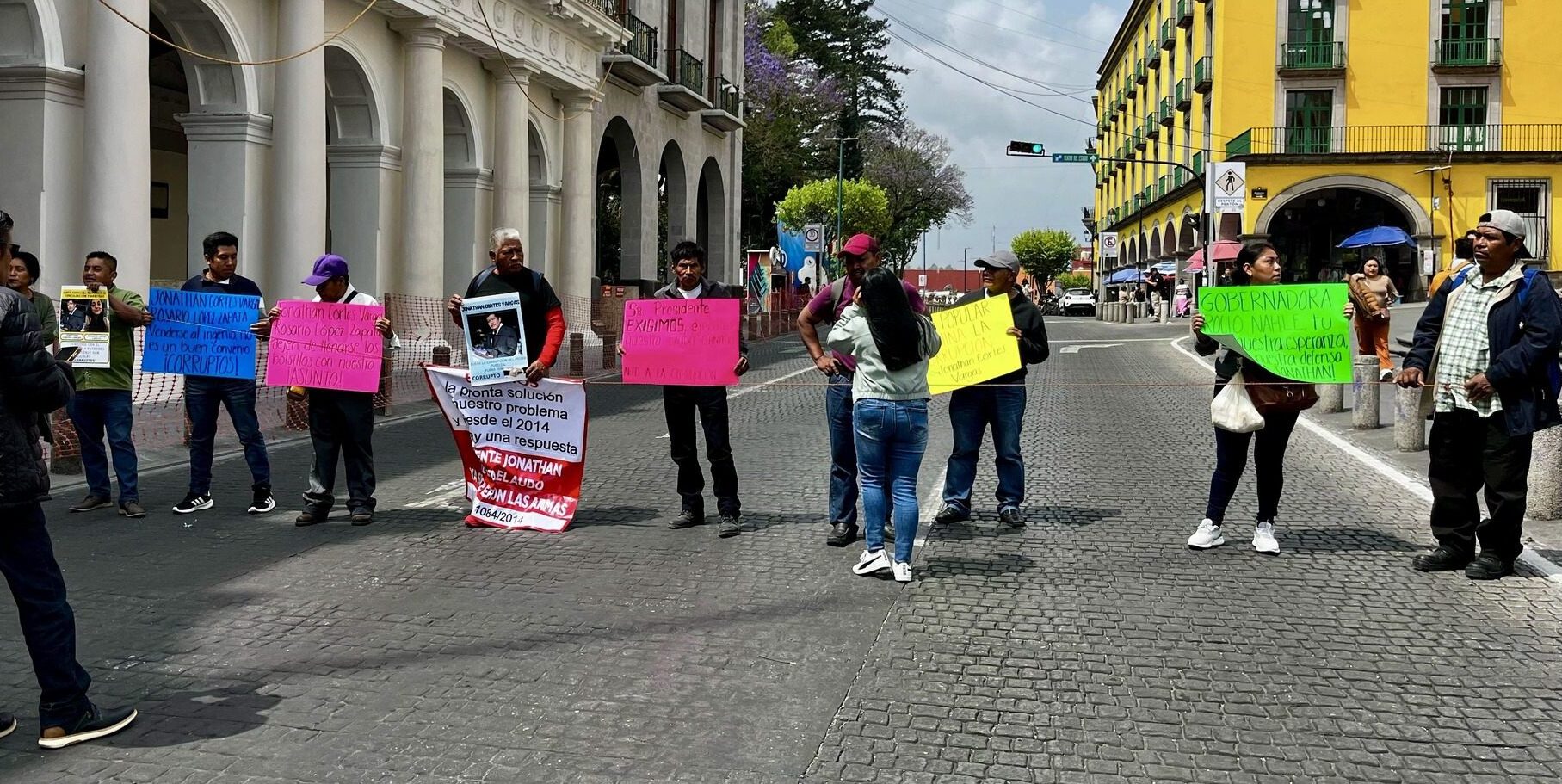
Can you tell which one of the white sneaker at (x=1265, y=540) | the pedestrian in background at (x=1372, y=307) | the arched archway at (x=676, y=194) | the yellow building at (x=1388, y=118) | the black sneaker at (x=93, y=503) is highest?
→ the yellow building at (x=1388, y=118)

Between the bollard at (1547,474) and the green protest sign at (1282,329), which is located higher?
the green protest sign at (1282,329)

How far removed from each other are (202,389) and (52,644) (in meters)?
4.76

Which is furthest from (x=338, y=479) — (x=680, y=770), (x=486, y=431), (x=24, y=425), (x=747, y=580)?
(x=680, y=770)

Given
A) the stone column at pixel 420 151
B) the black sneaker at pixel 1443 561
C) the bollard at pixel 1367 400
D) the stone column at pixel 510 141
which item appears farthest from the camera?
the stone column at pixel 510 141

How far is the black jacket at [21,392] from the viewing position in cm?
411

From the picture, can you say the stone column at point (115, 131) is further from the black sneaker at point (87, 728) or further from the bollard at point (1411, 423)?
the bollard at point (1411, 423)

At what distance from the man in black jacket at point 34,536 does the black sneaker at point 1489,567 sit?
20.2 ft

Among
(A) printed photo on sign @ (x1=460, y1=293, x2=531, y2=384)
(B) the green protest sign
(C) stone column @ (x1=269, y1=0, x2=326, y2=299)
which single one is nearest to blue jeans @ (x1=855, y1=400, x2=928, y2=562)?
(B) the green protest sign

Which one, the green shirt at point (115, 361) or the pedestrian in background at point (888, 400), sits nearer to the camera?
the pedestrian in background at point (888, 400)

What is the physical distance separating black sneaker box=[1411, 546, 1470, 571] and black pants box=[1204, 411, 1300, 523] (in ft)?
2.61

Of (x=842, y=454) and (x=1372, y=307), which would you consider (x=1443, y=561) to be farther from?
(x=1372, y=307)

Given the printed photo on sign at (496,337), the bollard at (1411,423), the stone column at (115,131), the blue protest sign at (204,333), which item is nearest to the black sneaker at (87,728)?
the printed photo on sign at (496,337)

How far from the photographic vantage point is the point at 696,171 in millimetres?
38969

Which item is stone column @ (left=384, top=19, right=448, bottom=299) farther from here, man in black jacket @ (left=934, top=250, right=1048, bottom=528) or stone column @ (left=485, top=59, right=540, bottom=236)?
man in black jacket @ (left=934, top=250, right=1048, bottom=528)
